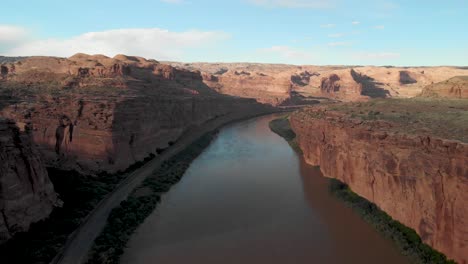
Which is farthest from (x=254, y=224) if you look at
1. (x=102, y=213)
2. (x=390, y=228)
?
(x=102, y=213)

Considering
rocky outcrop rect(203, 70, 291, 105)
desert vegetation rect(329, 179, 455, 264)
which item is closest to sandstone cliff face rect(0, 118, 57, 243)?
desert vegetation rect(329, 179, 455, 264)

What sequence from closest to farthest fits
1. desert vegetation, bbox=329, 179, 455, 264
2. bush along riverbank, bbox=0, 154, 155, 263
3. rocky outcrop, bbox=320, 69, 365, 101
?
bush along riverbank, bbox=0, 154, 155, 263
desert vegetation, bbox=329, 179, 455, 264
rocky outcrop, bbox=320, 69, 365, 101

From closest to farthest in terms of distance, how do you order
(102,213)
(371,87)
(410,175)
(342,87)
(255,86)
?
(410,175) → (102,213) → (255,86) → (342,87) → (371,87)

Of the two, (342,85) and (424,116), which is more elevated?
(342,85)

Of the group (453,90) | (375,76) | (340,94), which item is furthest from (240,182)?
(375,76)

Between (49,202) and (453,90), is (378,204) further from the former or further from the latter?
(453,90)

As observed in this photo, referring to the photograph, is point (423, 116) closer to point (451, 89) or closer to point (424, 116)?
point (424, 116)

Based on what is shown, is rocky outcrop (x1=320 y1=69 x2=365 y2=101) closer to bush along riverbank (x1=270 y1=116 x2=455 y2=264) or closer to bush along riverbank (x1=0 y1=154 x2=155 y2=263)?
bush along riverbank (x1=270 y1=116 x2=455 y2=264)
